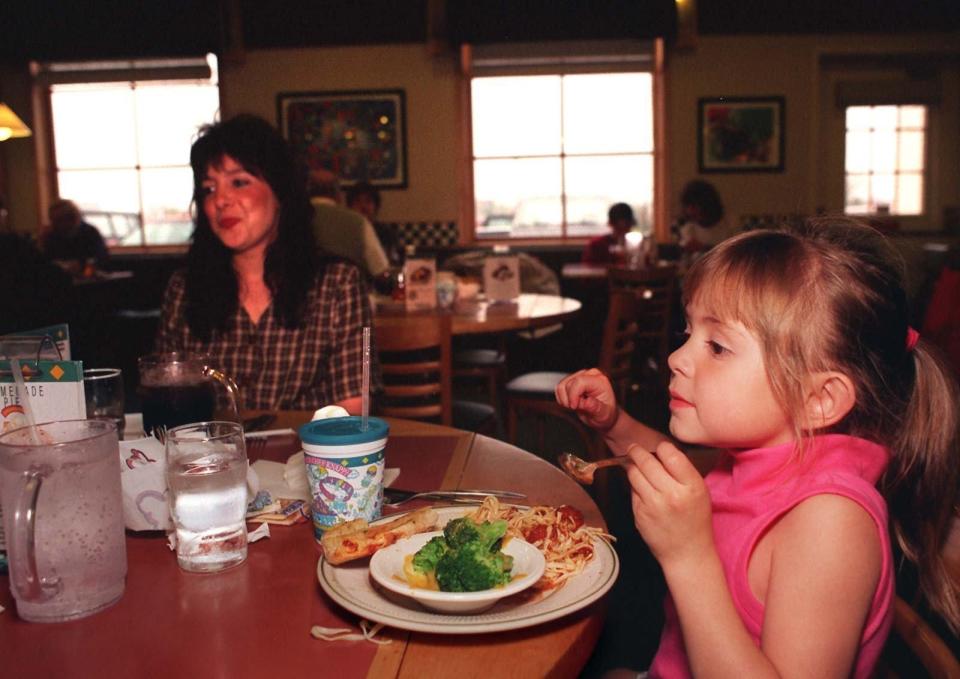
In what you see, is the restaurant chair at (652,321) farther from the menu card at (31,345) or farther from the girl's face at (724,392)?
the menu card at (31,345)

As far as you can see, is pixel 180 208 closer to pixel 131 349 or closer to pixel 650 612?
pixel 131 349

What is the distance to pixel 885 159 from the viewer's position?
8141mm

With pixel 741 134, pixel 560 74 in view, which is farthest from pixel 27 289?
pixel 741 134

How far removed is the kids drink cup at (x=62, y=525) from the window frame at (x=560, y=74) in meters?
7.02

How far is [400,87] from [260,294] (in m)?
5.94

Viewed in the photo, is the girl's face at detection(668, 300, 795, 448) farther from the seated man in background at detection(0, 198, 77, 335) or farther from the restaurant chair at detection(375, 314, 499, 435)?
the seated man in background at detection(0, 198, 77, 335)

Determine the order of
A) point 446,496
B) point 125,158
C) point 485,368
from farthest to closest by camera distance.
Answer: point 125,158 < point 485,368 < point 446,496

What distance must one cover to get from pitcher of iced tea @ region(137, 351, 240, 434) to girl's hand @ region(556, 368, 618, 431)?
50cm

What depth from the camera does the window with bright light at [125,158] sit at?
8.13m

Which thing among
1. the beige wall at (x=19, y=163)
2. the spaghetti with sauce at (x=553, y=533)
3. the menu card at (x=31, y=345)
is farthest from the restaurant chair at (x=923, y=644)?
the beige wall at (x=19, y=163)

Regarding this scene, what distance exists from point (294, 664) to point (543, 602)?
9.1 inches

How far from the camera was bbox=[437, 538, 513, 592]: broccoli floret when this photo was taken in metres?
0.80

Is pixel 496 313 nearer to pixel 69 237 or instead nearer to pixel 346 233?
pixel 346 233

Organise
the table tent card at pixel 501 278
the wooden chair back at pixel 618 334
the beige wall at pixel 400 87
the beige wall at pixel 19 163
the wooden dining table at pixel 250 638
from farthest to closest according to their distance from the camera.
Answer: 1. the beige wall at pixel 19 163
2. the beige wall at pixel 400 87
3. the table tent card at pixel 501 278
4. the wooden chair back at pixel 618 334
5. the wooden dining table at pixel 250 638
